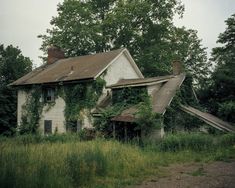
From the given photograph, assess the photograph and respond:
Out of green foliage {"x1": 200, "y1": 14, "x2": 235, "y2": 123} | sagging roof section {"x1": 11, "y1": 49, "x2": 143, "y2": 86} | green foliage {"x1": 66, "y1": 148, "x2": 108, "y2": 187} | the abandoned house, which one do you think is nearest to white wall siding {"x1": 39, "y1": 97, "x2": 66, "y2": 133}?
the abandoned house

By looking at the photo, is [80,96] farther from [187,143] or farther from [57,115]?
[187,143]

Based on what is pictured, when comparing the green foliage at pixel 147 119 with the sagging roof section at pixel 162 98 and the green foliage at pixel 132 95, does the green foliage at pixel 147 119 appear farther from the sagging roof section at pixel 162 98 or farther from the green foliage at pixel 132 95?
the green foliage at pixel 132 95

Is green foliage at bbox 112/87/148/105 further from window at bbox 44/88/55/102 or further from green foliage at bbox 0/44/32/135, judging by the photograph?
green foliage at bbox 0/44/32/135

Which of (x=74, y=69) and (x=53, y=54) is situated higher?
(x=53, y=54)

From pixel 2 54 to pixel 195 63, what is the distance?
27380 mm

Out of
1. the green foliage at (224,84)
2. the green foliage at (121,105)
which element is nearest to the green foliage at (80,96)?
the green foliage at (121,105)

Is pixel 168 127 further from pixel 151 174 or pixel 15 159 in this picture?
pixel 15 159

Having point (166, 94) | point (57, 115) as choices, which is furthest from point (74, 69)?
point (166, 94)

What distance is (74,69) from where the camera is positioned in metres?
34.6

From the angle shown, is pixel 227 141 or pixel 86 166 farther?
pixel 227 141

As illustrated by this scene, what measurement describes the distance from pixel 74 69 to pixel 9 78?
17484 mm

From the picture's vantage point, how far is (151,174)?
15.2 metres

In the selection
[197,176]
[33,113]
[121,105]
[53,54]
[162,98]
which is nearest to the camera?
[197,176]

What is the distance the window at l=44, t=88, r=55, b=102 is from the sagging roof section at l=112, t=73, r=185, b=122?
9106mm
